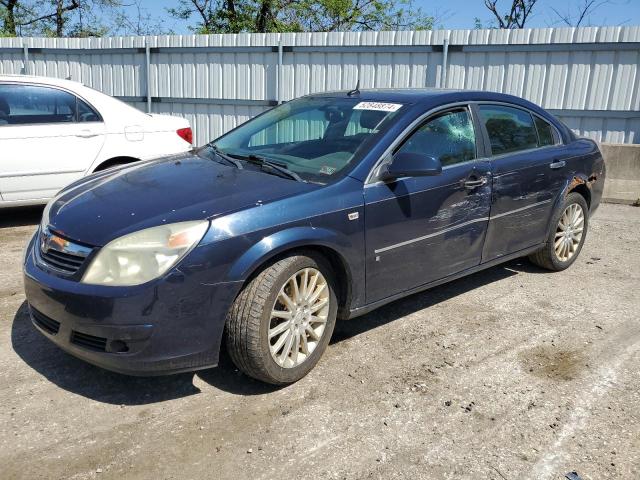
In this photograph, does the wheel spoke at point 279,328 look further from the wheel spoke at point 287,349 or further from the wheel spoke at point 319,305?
the wheel spoke at point 319,305

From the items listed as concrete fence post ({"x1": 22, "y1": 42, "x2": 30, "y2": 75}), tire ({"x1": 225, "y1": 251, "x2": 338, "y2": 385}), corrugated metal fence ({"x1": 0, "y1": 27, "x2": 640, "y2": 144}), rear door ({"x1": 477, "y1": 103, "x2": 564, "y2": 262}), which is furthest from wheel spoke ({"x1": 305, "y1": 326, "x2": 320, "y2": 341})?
concrete fence post ({"x1": 22, "y1": 42, "x2": 30, "y2": 75})

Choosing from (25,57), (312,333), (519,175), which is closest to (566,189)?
(519,175)

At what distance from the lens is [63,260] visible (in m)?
2.98

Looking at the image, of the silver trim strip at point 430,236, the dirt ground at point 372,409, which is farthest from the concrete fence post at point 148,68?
the silver trim strip at point 430,236

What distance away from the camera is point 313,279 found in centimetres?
326

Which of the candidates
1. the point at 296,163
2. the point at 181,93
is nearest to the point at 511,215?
the point at 296,163

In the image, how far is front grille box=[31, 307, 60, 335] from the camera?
2.97 meters

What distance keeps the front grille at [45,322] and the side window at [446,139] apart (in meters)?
2.22

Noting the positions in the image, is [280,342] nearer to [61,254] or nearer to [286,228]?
[286,228]

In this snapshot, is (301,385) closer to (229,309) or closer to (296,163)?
(229,309)

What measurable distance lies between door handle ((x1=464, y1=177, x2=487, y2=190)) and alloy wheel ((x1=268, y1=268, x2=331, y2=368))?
4.44ft

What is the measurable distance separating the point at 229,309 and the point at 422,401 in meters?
1.16

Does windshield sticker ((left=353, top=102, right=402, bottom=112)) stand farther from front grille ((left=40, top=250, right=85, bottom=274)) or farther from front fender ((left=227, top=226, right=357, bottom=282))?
front grille ((left=40, top=250, right=85, bottom=274))

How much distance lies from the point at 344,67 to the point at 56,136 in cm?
532
